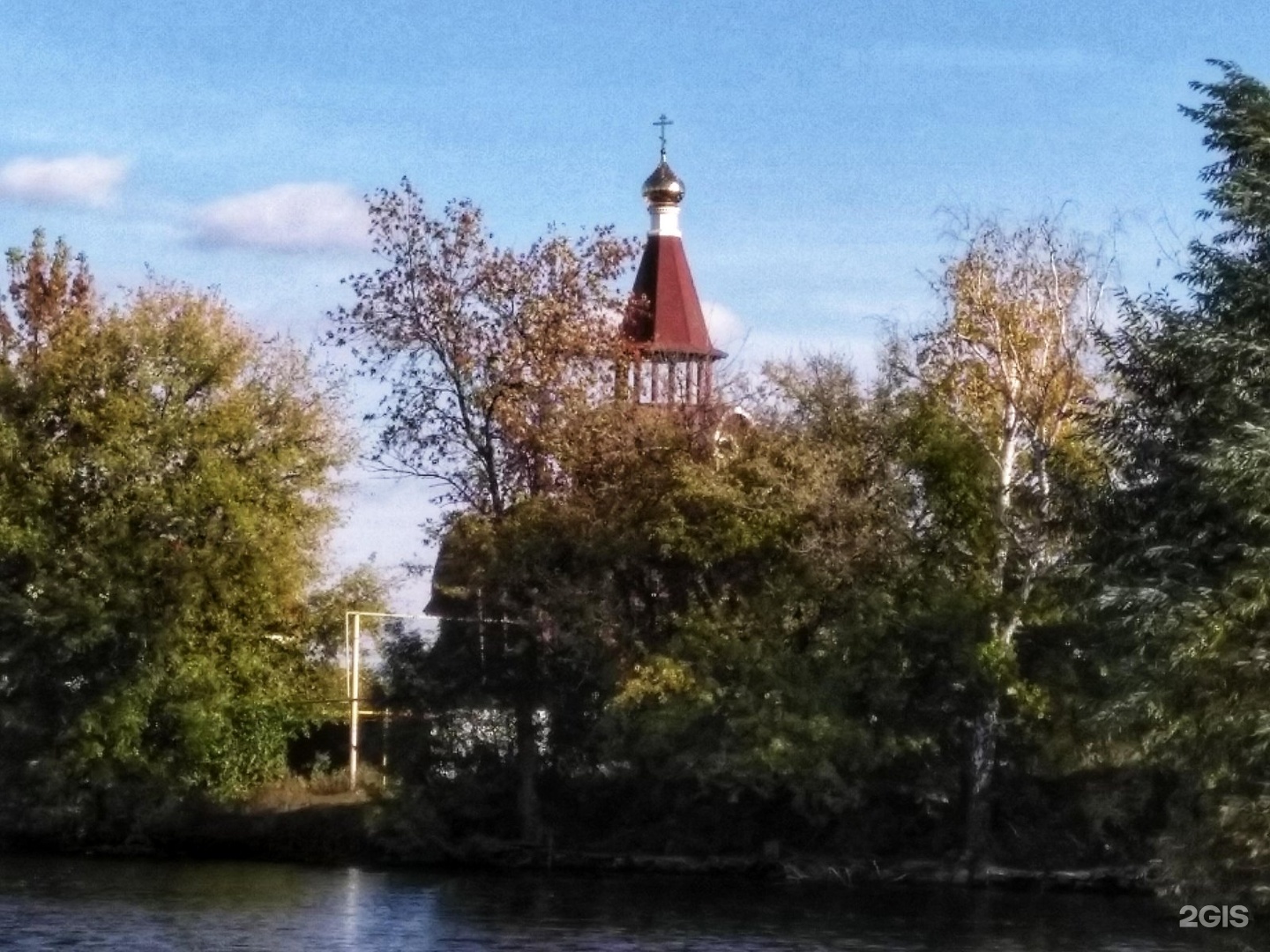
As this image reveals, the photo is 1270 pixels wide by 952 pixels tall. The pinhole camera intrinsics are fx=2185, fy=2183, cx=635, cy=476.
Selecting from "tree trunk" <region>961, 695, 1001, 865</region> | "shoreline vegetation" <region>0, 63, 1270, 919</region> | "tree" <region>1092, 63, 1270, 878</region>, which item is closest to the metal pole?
"shoreline vegetation" <region>0, 63, 1270, 919</region>

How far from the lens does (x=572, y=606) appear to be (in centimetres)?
4819

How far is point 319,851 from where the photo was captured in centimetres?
5034

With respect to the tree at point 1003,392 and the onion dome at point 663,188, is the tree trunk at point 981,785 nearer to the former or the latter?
the tree at point 1003,392

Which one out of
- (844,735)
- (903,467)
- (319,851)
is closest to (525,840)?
(319,851)

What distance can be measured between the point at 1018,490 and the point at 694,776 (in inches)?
363

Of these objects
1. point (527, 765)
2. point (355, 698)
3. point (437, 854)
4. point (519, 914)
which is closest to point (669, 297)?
point (355, 698)

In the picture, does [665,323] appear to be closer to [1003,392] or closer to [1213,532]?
[1003,392]

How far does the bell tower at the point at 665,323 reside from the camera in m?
50.9

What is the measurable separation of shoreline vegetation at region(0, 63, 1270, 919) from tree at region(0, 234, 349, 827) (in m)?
0.09

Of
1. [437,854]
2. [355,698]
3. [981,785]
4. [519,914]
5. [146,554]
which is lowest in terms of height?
[519,914]

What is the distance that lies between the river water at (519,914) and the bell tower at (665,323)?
11597mm

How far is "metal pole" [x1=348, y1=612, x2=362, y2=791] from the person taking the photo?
52.6 meters

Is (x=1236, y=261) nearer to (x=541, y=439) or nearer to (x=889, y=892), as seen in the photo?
(x=889, y=892)

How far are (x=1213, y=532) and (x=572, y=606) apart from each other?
852 inches
